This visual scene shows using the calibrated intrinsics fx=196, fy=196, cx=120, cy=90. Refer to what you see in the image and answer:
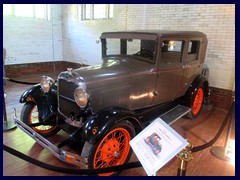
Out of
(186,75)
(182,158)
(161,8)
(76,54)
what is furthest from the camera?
(76,54)

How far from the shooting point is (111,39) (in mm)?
3094

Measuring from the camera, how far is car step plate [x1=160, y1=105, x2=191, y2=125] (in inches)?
115

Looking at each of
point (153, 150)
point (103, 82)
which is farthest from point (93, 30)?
point (153, 150)

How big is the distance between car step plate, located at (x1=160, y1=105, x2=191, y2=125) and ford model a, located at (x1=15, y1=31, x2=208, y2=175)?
134 millimetres

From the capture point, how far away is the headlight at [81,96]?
6.82 feet

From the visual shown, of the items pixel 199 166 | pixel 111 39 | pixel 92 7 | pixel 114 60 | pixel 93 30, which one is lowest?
pixel 199 166

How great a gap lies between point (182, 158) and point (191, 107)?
2.32 metres

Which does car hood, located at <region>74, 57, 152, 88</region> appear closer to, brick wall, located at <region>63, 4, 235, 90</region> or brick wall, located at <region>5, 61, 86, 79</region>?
brick wall, located at <region>63, 4, 235, 90</region>

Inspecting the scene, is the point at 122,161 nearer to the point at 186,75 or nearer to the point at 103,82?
the point at 103,82

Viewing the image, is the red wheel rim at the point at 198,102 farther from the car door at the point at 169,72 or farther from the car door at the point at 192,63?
the car door at the point at 169,72

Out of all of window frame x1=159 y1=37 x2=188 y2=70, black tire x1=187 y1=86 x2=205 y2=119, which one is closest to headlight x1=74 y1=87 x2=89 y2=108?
window frame x1=159 y1=37 x2=188 y2=70

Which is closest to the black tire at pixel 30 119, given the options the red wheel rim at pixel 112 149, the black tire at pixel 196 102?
the red wheel rim at pixel 112 149

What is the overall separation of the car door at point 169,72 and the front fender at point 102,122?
97 cm

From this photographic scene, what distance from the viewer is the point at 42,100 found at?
2.62 m
